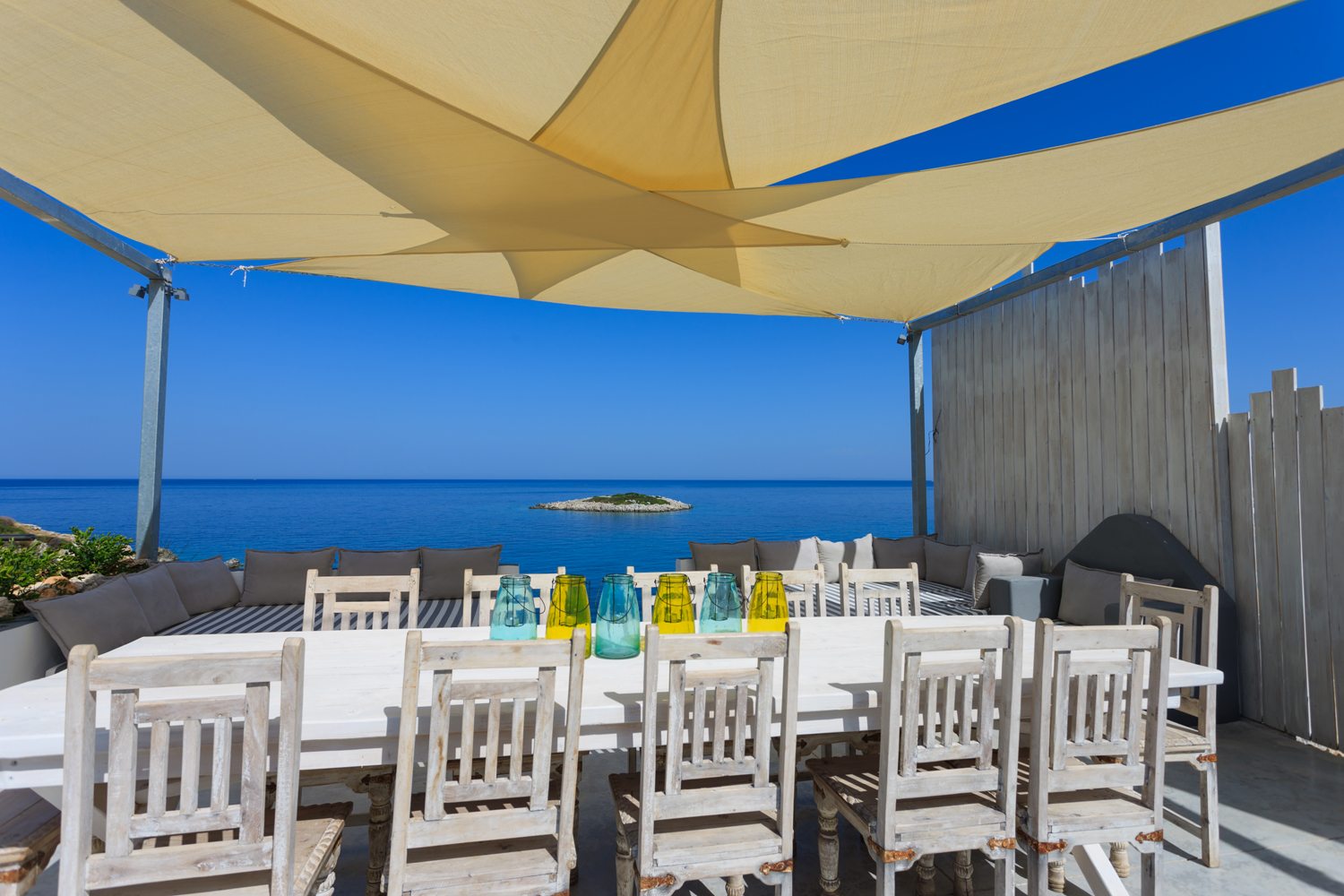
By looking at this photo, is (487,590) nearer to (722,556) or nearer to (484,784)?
(484,784)

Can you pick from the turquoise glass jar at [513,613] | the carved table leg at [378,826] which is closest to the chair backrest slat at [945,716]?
the turquoise glass jar at [513,613]

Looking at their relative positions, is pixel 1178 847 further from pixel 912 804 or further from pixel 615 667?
pixel 615 667

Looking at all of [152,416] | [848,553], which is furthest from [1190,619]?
[152,416]

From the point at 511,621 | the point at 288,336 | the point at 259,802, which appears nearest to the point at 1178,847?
the point at 511,621

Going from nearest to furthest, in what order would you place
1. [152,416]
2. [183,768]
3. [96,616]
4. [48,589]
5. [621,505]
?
[183,768] → [96,616] → [48,589] → [152,416] → [621,505]

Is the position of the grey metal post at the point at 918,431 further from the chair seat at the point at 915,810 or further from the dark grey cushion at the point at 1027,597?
the chair seat at the point at 915,810

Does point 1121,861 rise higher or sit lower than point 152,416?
lower

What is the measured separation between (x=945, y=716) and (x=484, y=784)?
115cm

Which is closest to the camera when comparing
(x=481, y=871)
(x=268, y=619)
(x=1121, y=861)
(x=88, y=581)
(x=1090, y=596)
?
(x=481, y=871)

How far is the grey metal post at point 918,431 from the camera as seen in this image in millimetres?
6680

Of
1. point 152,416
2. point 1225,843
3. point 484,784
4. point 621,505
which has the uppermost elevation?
point 152,416

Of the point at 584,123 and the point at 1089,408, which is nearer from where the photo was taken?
the point at 584,123

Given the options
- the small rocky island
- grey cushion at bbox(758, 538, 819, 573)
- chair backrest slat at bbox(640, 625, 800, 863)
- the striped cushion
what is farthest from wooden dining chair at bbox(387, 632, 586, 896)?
the small rocky island

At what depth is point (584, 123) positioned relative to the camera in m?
2.37
